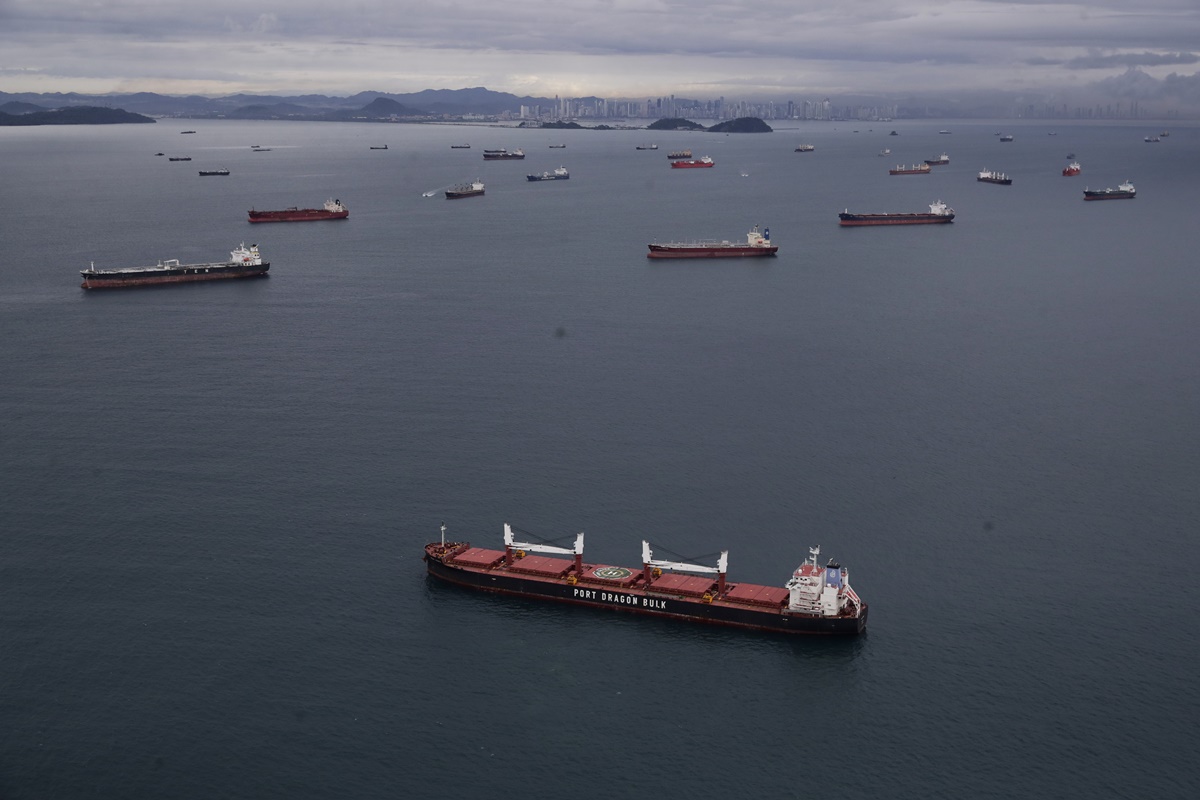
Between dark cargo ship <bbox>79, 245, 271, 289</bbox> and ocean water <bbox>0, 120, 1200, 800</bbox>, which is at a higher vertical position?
dark cargo ship <bbox>79, 245, 271, 289</bbox>

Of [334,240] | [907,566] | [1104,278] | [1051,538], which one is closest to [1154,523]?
[1051,538]

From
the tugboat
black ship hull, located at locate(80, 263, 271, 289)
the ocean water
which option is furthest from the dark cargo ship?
the tugboat

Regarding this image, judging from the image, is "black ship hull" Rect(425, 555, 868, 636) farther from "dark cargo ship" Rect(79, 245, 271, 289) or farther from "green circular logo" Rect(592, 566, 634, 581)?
"dark cargo ship" Rect(79, 245, 271, 289)

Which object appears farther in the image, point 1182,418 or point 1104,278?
point 1104,278

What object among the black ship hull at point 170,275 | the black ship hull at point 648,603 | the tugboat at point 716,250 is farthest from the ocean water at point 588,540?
the tugboat at point 716,250

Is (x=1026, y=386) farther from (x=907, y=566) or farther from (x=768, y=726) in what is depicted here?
(x=768, y=726)

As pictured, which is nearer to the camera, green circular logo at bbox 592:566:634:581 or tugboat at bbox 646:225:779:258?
green circular logo at bbox 592:566:634:581
